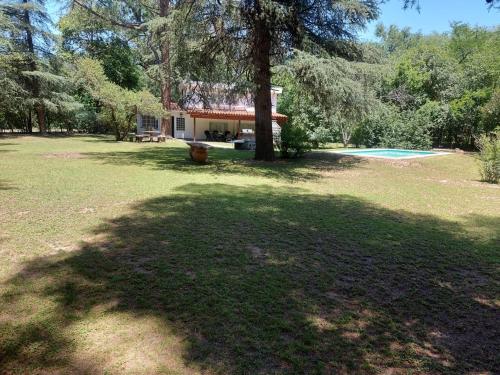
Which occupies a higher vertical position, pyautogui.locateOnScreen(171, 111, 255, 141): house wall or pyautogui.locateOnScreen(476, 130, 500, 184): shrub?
pyautogui.locateOnScreen(171, 111, 255, 141): house wall

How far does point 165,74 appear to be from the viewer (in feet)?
49.0

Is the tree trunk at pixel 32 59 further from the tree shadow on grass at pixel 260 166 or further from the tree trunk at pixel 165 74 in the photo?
the tree shadow on grass at pixel 260 166

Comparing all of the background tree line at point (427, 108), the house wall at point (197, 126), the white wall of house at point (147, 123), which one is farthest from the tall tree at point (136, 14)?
the background tree line at point (427, 108)

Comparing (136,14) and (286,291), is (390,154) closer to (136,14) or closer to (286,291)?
(286,291)

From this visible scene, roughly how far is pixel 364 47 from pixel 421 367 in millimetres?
13348

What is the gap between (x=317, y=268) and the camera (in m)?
4.15

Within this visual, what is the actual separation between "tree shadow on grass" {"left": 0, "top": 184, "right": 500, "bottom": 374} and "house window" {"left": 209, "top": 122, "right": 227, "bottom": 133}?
2476cm

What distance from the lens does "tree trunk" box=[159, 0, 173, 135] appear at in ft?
46.9

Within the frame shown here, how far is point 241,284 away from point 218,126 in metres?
27.4

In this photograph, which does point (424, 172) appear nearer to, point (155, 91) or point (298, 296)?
point (298, 296)

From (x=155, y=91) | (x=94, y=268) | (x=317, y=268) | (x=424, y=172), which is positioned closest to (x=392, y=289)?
(x=317, y=268)

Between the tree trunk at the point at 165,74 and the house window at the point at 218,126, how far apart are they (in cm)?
326

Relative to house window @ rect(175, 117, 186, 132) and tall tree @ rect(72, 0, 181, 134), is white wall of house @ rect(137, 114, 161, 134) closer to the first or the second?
house window @ rect(175, 117, 186, 132)

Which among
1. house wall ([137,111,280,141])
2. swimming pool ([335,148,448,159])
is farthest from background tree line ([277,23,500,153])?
house wall ([137,111,280,141])
